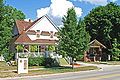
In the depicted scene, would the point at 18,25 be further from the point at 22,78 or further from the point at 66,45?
the point at 22,78

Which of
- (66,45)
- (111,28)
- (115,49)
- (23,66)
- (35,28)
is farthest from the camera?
(111,28)

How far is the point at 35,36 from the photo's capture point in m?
51.3

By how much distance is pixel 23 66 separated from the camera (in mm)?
30516

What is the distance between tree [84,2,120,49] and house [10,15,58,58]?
16422 millimetres

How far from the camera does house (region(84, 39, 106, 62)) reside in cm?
5984

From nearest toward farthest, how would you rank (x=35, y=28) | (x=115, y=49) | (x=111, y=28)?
(x=35, y=28) < (x=115, y=49) < (x=111, y=28)

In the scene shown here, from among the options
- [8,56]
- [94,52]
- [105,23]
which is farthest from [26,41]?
[105,23]

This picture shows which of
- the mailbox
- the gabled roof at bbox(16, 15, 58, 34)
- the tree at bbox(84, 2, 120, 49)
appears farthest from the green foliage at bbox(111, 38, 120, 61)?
the mailbox

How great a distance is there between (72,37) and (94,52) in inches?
1029

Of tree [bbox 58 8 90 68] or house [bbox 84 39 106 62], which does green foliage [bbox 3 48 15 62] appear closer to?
tree [bbox 58 8 90 68]

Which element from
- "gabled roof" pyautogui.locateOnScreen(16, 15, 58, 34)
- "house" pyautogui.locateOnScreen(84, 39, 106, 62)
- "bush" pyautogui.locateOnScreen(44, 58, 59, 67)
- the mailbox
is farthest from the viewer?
"house" pyautogui.locateOnScreen(84, 39, 106, 62)

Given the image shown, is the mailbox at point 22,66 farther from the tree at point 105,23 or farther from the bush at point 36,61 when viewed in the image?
the tree at point 105,23

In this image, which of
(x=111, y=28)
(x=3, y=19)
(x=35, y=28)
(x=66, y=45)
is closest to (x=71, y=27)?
(x=66, y=45)

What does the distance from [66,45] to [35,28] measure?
1715cm
